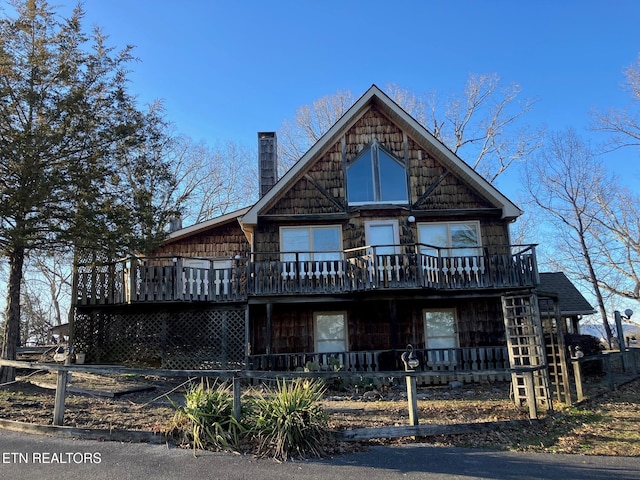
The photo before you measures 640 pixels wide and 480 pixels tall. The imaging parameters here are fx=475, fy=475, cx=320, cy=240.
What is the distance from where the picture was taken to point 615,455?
620 cm

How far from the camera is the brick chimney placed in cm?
1819

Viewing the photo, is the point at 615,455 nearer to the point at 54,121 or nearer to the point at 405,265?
the point at 405,265

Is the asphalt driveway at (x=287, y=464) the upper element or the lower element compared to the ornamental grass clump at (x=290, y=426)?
lower

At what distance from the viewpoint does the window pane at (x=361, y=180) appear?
16438mm

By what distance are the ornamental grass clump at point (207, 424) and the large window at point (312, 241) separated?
9298 millimetres

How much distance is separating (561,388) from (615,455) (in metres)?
5.22

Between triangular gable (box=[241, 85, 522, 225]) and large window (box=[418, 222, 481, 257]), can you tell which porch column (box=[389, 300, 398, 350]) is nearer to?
large window (box=[418, 222, 481, 257])

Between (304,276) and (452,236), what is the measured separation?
5407 mm

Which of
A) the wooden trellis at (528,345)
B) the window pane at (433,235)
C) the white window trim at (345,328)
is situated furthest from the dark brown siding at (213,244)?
the wooden trellis at (528,345)

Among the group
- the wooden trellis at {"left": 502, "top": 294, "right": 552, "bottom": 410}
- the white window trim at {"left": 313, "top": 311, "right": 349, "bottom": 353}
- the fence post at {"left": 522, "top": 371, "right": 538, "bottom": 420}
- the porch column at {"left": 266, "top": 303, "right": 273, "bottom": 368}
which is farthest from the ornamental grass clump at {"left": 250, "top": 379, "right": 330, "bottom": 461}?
the white window trim at {"left": 313, "top": 311, "right": 349, "bottom": 353}

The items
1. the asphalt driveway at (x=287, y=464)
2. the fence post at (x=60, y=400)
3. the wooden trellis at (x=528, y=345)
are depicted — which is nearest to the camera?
the asphalt driveway at (x=287, y=464)

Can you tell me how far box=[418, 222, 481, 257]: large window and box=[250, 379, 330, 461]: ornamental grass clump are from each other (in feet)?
34.6

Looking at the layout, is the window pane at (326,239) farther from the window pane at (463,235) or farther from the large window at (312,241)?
the window pane at (463,235)

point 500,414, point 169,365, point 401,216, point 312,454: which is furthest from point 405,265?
point 312,454
